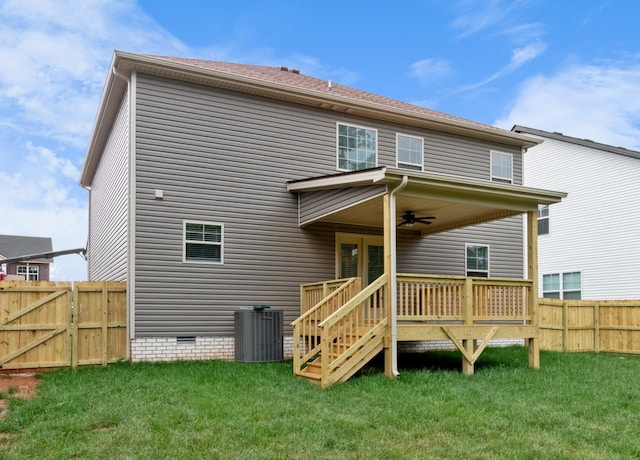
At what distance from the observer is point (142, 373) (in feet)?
30.0

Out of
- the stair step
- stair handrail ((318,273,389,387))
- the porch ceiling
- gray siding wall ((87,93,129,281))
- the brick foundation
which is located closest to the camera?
stair handrail ((318,273,389,387))

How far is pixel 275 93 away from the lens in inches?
480

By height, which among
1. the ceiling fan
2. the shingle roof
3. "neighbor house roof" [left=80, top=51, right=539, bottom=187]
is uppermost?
the shingle roof

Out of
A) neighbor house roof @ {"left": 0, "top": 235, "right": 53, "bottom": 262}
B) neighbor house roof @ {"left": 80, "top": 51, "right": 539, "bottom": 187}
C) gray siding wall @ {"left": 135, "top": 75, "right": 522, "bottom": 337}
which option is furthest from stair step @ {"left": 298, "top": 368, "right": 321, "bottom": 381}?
neighbor house roof @ {"left": 0, "top": 235, "right": 53, "bottom": 262}

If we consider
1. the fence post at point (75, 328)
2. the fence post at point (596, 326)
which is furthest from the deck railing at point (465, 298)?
the fence post at point (75, 328)

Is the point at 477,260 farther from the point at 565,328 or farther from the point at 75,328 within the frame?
the point at 75,328

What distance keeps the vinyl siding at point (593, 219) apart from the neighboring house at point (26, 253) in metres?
32.2

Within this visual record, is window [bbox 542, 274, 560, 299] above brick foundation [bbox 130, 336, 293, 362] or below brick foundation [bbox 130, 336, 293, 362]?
above

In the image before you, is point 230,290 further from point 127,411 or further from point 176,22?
point 176,22

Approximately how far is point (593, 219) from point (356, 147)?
9.84 m

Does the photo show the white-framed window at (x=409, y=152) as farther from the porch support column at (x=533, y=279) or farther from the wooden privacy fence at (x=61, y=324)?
the wooden privacy fence at (x=61, y=324)

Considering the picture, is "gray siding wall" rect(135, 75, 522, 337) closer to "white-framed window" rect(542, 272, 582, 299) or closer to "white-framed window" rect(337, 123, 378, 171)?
"white-framed window" rect(337, 123, 378, 171)

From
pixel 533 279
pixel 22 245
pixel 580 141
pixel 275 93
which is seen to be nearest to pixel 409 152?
pixel 275 93

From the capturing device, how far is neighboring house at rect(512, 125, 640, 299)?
17.6 m
